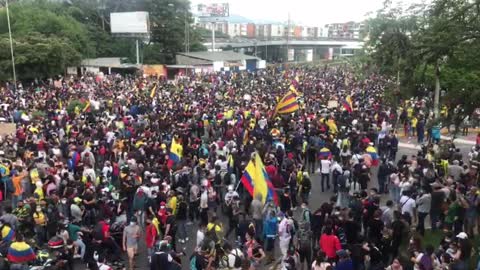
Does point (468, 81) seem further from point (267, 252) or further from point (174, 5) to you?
point (174, 5)

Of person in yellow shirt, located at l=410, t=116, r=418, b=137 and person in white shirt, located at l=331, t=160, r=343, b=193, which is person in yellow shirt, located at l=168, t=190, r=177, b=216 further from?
person in yellow shirt, located at l=410, t=116, r=418, b=137

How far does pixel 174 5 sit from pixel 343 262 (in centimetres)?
6051

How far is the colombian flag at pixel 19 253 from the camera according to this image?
9.18 metres

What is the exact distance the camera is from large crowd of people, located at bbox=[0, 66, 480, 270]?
9.45 metres

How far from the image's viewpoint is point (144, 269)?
1081cm

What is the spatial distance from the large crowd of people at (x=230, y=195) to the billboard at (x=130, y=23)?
36887 mm

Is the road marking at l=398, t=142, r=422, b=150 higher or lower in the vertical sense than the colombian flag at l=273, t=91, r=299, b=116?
lower

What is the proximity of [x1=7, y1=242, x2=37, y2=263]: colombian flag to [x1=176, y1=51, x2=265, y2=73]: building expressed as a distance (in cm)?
4387

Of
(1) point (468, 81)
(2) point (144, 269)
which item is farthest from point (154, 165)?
(1) point (468, 81)

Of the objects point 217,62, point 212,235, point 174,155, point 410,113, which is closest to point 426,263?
point 212,235

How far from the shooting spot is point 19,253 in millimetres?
9188

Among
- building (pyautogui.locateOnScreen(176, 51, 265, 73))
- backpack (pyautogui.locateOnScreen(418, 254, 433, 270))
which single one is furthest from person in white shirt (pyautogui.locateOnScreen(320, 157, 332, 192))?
building (pyautogui.locateOnScreen(176, 51, 265, 73))

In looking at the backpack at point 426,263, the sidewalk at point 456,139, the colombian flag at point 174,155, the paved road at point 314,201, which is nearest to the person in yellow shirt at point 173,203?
the paved road at point 314,201

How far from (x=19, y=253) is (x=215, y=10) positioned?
7228 cm
